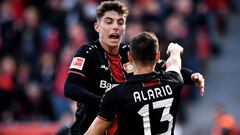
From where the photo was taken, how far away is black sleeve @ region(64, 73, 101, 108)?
718 centimetres

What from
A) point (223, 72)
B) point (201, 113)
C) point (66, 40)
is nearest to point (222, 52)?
point (223, 72)

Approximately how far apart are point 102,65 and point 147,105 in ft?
3.33

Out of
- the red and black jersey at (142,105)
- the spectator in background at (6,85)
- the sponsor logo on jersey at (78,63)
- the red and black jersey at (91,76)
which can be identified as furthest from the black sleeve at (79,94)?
the spectator in background at (6,85)

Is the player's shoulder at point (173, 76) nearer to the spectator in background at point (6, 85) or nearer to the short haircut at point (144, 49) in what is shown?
the short haircut at point (144, 49)

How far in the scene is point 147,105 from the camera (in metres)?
6.66

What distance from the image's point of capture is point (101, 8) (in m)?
7.63

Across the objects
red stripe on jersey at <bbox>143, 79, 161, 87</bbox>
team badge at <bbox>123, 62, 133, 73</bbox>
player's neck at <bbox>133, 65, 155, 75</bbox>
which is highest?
player's neck at <bbox>133, 65, 155, 75</bbox>

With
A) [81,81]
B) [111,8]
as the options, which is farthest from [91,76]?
[111,8]

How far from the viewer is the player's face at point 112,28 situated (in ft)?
24.9

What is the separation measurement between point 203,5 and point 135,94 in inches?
398

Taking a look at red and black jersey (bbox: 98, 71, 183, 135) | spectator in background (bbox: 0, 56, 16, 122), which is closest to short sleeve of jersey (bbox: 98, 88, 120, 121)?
red and black jersey (bbox: 98, 71, 183, 135)

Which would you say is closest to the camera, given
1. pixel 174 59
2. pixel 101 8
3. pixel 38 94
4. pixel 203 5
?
pixel 174 59

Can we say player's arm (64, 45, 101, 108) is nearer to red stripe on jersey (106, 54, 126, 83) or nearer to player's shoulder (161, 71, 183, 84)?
red stripe on jersey (106, 54, 126, 83)

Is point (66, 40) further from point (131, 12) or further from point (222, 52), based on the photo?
point (222, 52)
